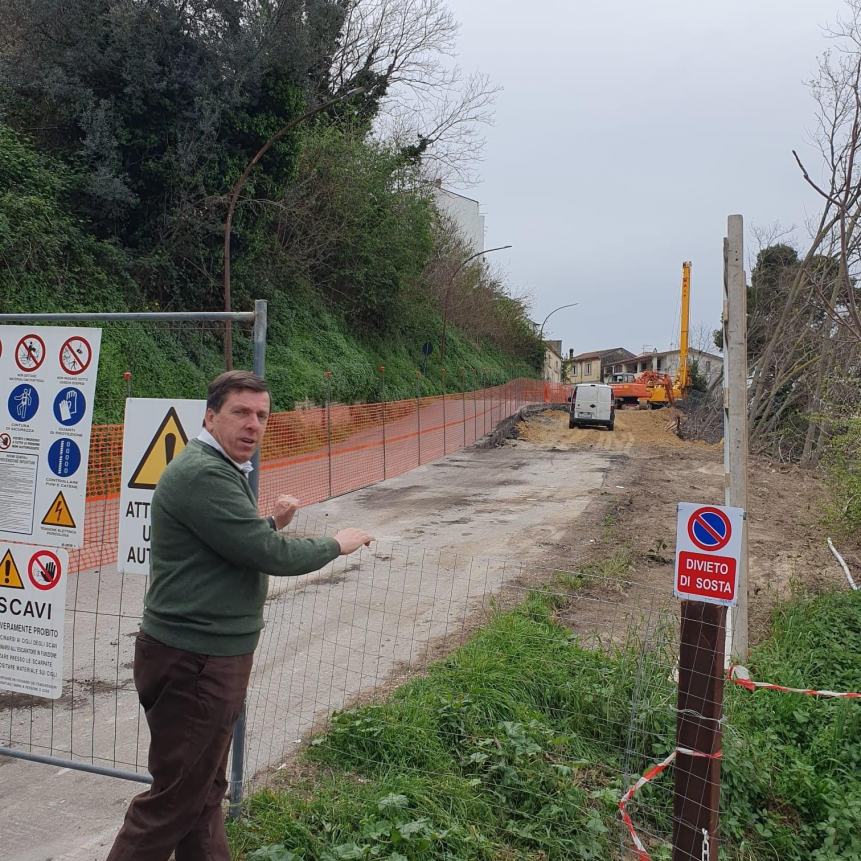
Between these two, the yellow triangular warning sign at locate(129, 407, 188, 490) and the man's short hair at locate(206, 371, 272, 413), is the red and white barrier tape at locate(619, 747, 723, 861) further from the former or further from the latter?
the yellow triangular warning sign at locate(129, 407, 188, 490)

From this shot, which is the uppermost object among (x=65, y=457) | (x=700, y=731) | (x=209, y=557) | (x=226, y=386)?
(x=226, y=386)

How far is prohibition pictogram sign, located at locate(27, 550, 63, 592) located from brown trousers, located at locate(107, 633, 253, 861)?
1412 millimetres

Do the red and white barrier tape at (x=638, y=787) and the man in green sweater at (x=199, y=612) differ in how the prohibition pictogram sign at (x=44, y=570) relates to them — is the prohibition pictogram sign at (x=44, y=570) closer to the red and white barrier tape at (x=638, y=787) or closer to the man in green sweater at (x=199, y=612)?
the man in green sweater at (x=199, y=612)

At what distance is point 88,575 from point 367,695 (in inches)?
174

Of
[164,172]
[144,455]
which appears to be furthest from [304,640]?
[164,172]

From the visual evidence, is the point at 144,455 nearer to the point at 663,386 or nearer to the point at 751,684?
the point at 751,684

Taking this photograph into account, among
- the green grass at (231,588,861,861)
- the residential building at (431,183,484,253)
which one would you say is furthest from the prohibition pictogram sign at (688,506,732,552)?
the residential building at (431,183,484,253)

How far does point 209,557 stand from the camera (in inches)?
107

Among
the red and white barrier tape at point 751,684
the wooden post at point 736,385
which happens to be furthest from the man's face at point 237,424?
the wooden post at point 736,385

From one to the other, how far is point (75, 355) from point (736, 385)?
461 centimetres

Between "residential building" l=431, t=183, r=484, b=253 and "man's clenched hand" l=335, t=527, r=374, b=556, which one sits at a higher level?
"residential building" l=431, t=183, r=484, b=253

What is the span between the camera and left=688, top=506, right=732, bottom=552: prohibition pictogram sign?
10.6 feet

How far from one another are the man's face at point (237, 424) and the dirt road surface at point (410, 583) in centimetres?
200

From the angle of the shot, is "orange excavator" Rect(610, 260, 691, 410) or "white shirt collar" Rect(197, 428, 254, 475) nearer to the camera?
"white shirt collar" Rect(197, 428, 254, 475)
